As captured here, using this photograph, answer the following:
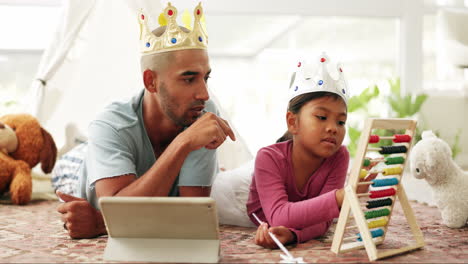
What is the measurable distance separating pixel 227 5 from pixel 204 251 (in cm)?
341

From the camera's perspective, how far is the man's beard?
1.87 m

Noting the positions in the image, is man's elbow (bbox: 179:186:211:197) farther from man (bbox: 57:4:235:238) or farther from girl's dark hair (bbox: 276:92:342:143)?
girl's dark hair (bbox: 276:92:342:143)

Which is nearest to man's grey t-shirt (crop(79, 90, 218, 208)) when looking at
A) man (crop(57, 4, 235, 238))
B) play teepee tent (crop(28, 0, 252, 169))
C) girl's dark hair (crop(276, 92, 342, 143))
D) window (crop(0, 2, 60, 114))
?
man (crop(57, 4, 235, 238))

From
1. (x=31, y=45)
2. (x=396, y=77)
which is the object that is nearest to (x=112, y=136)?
(x=396, y=77)

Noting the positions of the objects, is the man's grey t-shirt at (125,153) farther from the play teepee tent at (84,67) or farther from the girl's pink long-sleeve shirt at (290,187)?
the play teepee tent at (84,67)

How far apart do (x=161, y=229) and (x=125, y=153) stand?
42 cm

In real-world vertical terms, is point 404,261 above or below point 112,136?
below

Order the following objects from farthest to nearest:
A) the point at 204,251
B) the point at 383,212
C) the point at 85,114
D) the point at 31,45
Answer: the point at 31,45
the point at 85,114
the point at 383,212
the point at 204,251

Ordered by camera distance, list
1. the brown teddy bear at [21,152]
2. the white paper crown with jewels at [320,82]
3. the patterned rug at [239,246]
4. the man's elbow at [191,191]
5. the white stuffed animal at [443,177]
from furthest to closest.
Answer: the brown teddy bear at [21,152] → the white stuffed animal at [443,177] → the man's elbow at [191,191] → the white paper crown with jewels at [320,82] → the patterned rug at [239,246]

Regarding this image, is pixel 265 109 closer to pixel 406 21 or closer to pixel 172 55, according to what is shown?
pixel 406 21

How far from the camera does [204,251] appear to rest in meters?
1.54

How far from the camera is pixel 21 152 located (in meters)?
3.14

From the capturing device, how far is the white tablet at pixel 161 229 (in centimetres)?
145

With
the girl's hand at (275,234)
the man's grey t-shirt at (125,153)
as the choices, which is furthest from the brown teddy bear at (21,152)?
the girl's hand at (275,234)
